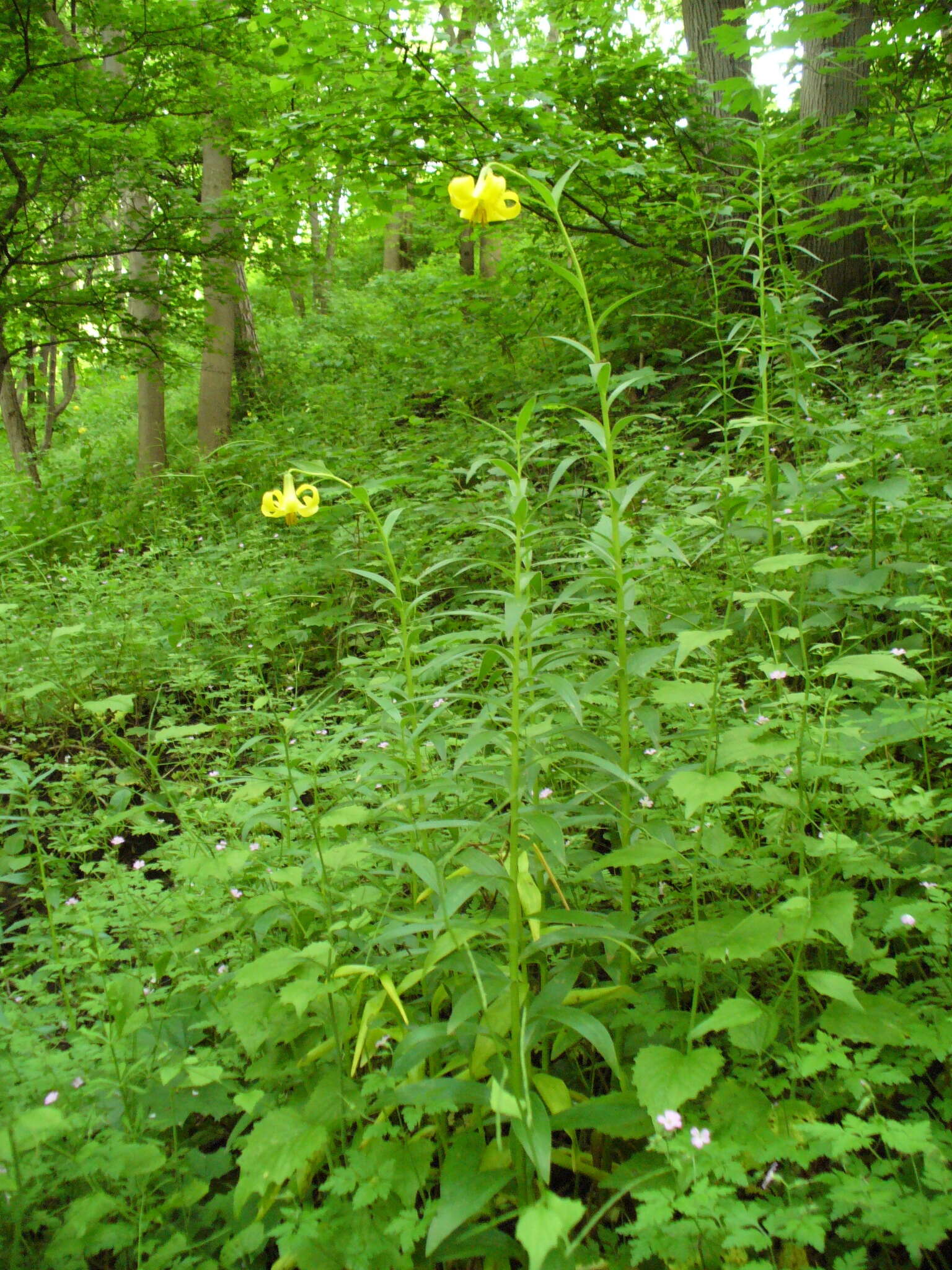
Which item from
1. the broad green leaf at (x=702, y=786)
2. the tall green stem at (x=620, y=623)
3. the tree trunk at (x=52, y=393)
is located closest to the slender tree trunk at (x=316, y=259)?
the tree trunk at (x=52, y=393)

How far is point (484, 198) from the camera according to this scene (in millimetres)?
1438

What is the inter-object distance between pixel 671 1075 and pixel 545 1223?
0.96 ft

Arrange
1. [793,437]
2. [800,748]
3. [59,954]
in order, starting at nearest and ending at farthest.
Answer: [800,748]
[59,954]
[793,437]

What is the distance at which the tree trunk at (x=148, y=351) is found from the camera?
558 centimetres

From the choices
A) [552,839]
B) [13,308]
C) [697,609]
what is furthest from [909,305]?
[13,308]

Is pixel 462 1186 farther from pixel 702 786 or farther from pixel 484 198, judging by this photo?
pixel 484 198

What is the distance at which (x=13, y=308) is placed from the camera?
5148mm

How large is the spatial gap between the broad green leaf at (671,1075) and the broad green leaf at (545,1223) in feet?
0.63

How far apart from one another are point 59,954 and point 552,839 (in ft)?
3.92

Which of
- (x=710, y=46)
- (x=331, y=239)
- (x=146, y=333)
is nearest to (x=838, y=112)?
(x=710, y=46)

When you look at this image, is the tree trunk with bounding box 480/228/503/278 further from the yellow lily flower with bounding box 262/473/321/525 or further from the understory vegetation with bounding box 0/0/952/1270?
the yellow lily flower with bounding box 262/473/321/525

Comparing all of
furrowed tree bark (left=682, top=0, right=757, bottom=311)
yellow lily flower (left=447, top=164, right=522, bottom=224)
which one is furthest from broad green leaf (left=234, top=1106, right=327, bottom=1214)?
furrowed tree bark (left=682, top=0, right=757, bottom=311)

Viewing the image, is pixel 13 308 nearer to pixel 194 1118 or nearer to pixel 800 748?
pixel 194 1118

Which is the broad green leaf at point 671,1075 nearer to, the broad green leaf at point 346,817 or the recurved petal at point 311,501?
the broad green leaf at point 346,817
